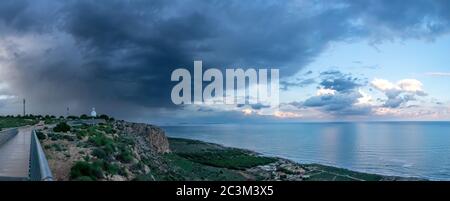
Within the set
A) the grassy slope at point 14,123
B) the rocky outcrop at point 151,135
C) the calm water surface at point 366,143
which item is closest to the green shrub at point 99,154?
the calm water surface at point 366,143

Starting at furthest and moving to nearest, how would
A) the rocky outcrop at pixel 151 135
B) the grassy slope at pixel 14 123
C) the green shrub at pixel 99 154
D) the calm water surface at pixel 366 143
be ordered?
the grassy slope at pixel 14 123
the rocky outcrop at pixel 151 135
the green shrub at pixel 99 154
the calm water surface at pixel 366 143

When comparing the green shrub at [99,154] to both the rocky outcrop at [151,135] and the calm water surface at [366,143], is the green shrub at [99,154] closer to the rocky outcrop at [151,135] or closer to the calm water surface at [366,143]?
the calm water surface at [366,143]

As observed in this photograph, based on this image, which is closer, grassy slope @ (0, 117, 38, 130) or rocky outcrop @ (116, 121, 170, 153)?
rocky outcrop @ (116, 121, 170, 153)

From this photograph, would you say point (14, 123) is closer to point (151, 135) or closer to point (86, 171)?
point (151, 135)

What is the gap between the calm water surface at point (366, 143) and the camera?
6.80 metres

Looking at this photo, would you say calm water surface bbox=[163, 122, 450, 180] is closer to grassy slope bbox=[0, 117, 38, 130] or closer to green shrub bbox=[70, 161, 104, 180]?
green shrub bbox=[70, 161, 104, 180]

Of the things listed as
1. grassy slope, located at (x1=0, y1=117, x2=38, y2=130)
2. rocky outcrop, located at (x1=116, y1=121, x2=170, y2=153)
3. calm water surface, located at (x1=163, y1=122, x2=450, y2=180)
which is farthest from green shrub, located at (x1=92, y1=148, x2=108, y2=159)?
grassy slope, located at (x1=0, y1=117, x2=38, y2=130)

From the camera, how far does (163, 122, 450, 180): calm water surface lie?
6797mm

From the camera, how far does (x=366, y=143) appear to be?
38.4 feet

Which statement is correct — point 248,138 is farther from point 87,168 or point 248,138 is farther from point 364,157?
point 364,157

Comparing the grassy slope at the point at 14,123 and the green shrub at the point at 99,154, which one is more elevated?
the grassy slope at the point at 14,123
